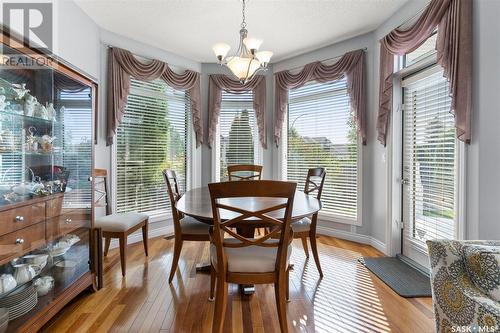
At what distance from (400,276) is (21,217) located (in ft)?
9.96

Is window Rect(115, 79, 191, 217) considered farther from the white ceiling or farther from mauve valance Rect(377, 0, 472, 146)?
mauve valance Rect(377, 0, 472, 146)

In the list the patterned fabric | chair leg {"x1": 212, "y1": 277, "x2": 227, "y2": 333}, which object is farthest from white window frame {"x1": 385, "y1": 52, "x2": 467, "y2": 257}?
chair leg {"x1": 212, "y1": 277, "x2": 227, "y2": 333}

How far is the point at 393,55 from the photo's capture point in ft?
9.50

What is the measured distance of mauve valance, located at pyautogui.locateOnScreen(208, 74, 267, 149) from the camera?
4.22 m

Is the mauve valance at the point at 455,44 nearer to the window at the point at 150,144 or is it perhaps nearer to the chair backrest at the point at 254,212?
the chair backrest at the point at 254,212

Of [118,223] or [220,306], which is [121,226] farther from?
[220,306]

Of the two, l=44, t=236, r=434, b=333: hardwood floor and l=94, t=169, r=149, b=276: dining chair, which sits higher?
l=94, t=169, r=149, b=276: dining chair

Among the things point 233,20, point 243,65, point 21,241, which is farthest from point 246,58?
point 21,241

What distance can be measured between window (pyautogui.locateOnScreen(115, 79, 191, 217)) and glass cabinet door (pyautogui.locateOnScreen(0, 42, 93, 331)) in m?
1.33

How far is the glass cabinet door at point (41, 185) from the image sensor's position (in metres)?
1.58

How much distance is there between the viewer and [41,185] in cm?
183

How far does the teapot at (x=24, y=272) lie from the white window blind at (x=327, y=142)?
3307mm

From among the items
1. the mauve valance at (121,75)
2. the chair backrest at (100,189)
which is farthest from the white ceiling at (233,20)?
the chair backrest at (100,189)

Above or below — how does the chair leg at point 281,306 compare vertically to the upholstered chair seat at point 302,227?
below
